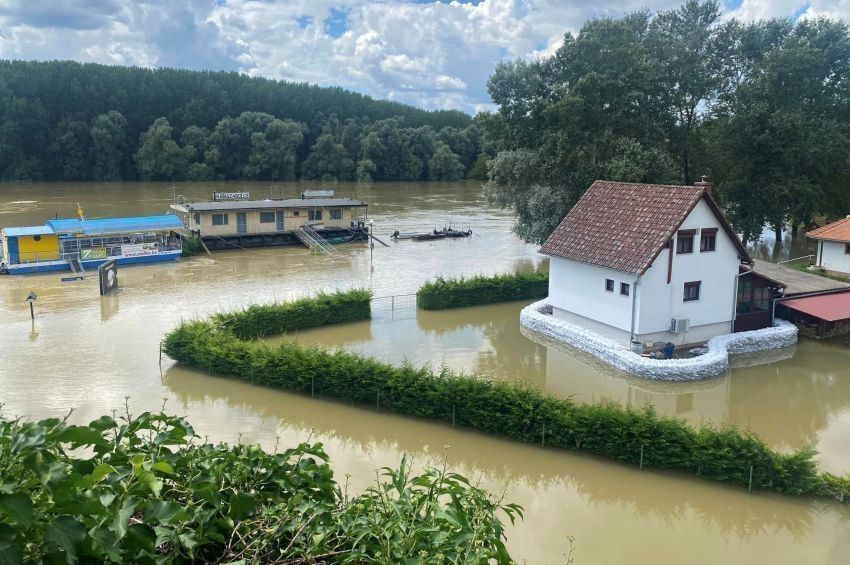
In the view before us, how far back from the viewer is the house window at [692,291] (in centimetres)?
2667

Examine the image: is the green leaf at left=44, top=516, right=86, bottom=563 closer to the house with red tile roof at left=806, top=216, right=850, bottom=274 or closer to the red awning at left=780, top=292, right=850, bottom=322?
the red awning at left=780, top=292, right=850, bottom=322

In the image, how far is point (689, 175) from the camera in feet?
158

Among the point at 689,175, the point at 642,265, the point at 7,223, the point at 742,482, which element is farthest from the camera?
the point at 7,223

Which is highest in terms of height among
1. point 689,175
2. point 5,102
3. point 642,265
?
point 5,102

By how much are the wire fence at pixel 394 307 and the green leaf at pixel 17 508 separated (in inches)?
1086

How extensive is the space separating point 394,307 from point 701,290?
45.2 feet

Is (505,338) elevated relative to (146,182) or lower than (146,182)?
lower

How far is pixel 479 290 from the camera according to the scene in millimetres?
34188

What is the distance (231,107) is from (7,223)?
2422 inches

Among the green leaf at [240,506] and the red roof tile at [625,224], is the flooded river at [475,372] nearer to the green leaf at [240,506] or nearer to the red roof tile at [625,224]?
the red roof tile at [625,224]

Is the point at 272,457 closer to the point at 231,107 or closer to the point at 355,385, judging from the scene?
the point at 355,385

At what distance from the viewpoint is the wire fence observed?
3184 cm

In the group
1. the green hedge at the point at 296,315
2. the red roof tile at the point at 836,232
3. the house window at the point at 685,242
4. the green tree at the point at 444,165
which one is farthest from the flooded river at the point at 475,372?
the green tree at the point at 444,165

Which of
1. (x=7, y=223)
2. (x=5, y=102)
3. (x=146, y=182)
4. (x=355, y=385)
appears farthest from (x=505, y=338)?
(x=5, y=102)
